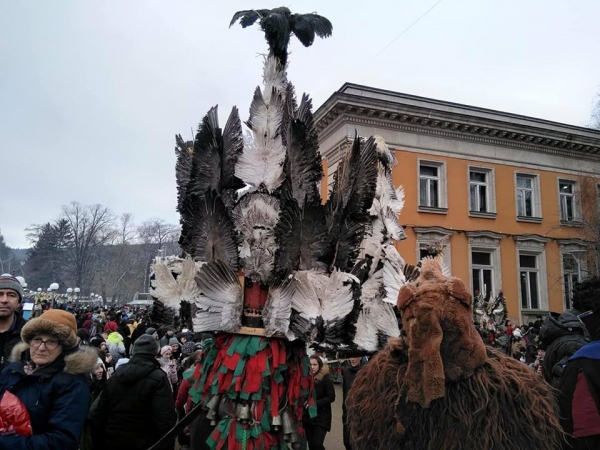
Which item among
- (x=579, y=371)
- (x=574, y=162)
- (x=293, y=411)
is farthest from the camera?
(x=574, y=162)

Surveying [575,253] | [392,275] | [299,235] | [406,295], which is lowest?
[406,295]

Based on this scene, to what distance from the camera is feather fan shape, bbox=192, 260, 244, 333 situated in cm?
312

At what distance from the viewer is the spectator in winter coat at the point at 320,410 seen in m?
5.66

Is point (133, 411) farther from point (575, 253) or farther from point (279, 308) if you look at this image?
point (575, 253)

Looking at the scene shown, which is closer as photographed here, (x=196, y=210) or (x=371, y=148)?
(x=196, y=210)

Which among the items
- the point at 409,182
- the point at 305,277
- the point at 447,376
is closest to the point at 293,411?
the point at 305,277

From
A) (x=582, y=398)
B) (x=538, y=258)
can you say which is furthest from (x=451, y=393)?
(x=538, y=258)

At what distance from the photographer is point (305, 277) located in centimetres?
311

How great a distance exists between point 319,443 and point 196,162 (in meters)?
4.00

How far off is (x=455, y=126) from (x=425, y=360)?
20.4 m

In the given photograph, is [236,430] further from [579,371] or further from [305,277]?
[579,371]

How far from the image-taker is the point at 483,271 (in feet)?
69.9

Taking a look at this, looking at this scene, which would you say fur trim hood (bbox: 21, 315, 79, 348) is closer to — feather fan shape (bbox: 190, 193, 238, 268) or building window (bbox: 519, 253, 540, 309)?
feather fan shape (bbox: 190, 193, 238, 268)

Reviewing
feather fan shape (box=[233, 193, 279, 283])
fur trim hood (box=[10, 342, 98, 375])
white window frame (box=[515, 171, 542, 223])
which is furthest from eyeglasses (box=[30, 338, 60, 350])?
white window frame (box=[515, 171, 542, 223])
